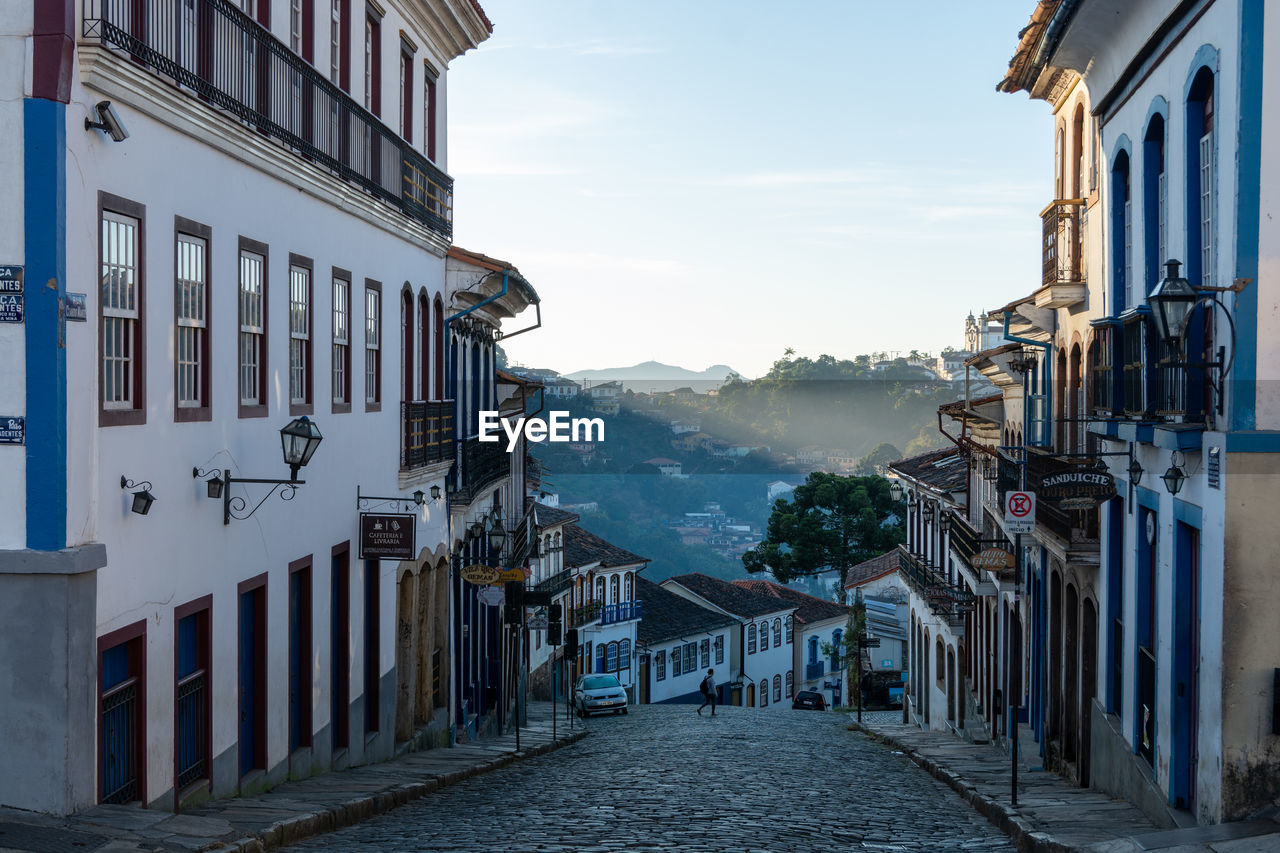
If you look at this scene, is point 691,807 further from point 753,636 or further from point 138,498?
point 753,636

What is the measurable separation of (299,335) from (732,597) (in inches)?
2379

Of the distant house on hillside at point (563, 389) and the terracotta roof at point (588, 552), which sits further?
the distant house on hillside at point (563, 389)

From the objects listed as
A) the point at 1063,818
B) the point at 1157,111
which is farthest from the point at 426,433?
the point at 1157,111

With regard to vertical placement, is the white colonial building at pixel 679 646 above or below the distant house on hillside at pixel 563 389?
below

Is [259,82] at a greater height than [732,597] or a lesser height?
greater

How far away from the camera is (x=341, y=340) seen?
15.9 m

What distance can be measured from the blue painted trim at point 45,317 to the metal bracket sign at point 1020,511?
32.7ft

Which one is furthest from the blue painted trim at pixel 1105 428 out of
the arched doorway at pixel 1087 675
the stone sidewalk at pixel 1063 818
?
the stone sidewalk at pixel 1063 818

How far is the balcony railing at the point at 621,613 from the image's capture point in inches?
2488

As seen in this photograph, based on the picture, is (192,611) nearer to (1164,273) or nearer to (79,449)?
(79,449)

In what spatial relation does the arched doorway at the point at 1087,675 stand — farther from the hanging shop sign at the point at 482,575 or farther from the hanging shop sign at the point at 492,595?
the hanging shop sign at the point at 492,595

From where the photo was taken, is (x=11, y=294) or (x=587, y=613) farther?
(x=587, y=613)

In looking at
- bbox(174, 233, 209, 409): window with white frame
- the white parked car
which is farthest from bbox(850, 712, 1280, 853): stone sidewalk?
the white parked car

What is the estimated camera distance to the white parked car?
43438 millimetres
